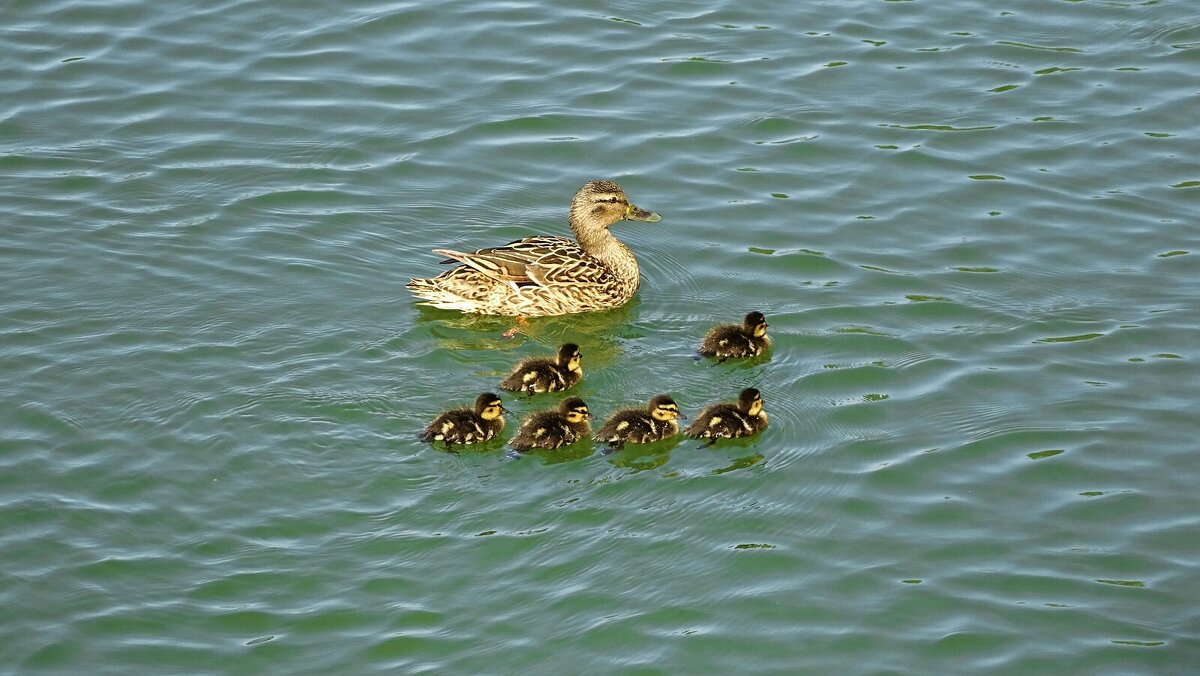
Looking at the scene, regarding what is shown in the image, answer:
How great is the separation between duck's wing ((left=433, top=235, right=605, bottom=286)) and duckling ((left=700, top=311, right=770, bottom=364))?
1.19 metres

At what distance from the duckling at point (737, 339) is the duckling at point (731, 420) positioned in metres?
0.54

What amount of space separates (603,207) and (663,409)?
2248mm

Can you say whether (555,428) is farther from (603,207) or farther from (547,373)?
(603,207)

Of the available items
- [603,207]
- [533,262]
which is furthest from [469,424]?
[603,207]

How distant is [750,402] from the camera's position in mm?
7805

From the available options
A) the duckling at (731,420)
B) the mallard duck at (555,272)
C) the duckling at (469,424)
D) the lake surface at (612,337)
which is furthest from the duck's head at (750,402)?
the mallard duck at (555,272)

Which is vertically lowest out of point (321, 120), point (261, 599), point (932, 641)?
point (932, 641)

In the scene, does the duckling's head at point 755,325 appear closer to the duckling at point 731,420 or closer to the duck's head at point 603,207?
the duckling at point 731,420

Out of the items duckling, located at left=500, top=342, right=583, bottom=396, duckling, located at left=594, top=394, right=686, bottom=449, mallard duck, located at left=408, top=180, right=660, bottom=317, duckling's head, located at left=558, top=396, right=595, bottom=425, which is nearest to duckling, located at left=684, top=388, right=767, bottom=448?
duckling, located at left=594, top=394, right=686, bottom=449

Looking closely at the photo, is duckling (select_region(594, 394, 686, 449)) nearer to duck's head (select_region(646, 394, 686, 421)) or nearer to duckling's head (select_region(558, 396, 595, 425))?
duck's head (select_region(646, 394, 686, 421))

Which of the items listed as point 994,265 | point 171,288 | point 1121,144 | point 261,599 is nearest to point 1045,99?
point 1121,144

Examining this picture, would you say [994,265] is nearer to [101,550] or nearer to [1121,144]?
[1121,144]

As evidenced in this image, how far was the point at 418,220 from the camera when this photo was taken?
9.93 meters

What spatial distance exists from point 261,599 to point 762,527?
230 centimetres
